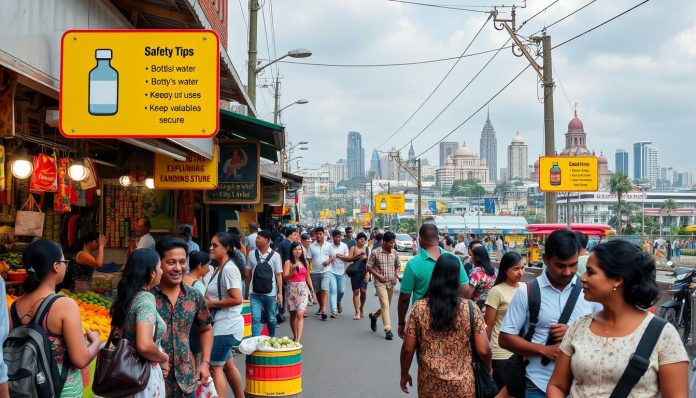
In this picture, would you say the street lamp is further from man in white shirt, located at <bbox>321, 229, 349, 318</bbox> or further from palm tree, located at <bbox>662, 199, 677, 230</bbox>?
palm tree, located at <bbox>662, 199, 677, 230</bbox>

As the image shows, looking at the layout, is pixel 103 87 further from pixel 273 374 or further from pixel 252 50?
pixel 252 50

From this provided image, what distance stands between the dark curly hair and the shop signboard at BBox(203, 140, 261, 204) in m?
11.2

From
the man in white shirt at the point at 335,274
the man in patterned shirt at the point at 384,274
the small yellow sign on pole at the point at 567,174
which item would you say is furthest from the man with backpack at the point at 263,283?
the small yellow sign on pole at the point at 567,174

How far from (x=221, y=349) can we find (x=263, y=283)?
3.44m

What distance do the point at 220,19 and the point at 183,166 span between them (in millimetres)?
8316

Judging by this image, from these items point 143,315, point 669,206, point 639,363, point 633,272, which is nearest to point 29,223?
point 143,315

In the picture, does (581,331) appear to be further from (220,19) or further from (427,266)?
(220,19)

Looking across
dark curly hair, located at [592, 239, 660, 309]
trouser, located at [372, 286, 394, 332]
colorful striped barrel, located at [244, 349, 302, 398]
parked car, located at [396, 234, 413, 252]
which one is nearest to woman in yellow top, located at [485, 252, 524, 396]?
colorful striped barrel, located at [244, 349, 302, 398]

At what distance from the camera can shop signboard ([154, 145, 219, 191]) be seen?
36.7ft

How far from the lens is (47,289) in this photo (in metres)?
4.36

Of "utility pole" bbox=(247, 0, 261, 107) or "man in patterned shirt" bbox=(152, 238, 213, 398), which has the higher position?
"utility pole" bbox=(247, 0, 261, 107)

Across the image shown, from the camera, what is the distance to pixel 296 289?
1191 cm

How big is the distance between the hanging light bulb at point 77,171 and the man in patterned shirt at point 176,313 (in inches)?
165

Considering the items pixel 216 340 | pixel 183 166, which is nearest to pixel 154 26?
pixel 183 166
